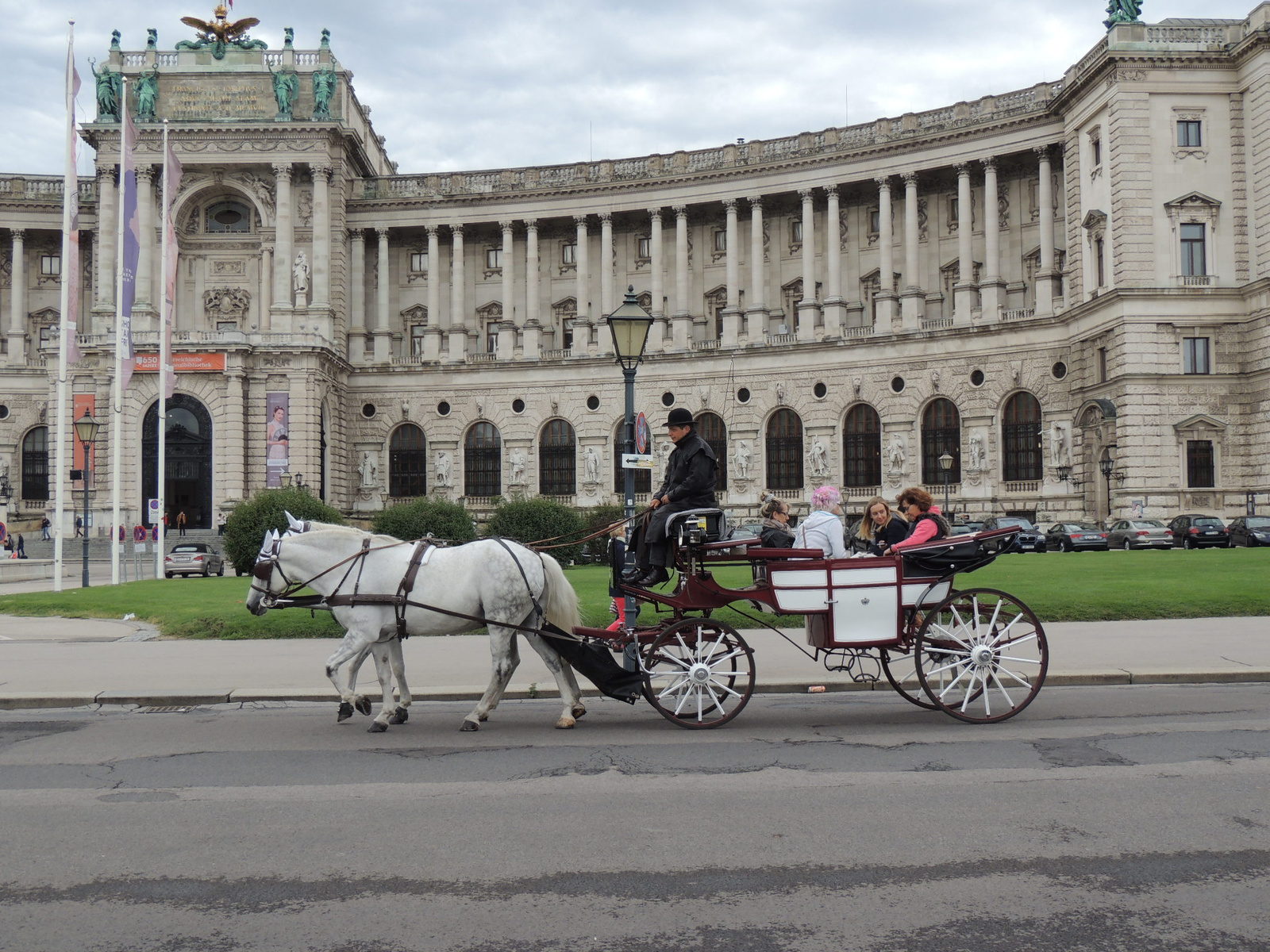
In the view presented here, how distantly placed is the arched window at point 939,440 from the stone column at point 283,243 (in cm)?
3698

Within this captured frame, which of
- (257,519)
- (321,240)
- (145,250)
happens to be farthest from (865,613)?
(145,250)

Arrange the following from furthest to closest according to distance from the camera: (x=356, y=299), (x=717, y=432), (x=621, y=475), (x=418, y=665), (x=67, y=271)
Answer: (x=356, y=299) < (x=621, y=475) < (x=717, y=432) < (x=67, y=271) < (x=418, y=665)

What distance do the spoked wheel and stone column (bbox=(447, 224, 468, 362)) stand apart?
206ft

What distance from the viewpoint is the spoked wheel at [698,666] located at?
36.1 feet

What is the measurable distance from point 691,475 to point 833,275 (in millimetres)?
56710

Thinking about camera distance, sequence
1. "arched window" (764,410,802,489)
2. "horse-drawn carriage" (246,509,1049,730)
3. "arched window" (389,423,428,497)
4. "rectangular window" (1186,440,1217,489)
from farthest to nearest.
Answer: "arched window" (389,423,428,497)
"arched window" (764,410,802,489)
"rectangular window" (1186,440,1217,489)
"horse-drawn carriage" (246,509,1049,730)

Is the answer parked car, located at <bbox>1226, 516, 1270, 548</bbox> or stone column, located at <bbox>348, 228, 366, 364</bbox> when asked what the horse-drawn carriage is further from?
Result: stone column, located at <bbox>348, 228, 366, 364</bbox>

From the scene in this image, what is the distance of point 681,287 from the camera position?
7012 cm

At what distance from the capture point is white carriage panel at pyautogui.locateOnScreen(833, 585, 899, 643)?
1133cm

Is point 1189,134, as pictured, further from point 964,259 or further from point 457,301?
point 457,301

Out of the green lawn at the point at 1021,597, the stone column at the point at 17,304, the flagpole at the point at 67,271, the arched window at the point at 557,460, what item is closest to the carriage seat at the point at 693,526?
the green lawn at the point at 1021,597

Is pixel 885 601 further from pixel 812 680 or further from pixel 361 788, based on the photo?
pixel 361 788

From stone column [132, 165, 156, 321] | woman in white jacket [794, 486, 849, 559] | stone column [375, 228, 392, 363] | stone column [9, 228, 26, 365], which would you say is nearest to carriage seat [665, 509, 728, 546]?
woman in white jacket [794, 486, 849, 559]

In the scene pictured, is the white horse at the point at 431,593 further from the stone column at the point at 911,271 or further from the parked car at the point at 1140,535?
the stone column at the point at 911,271
